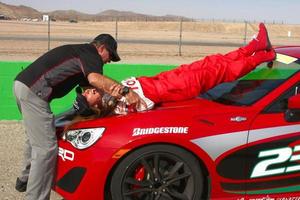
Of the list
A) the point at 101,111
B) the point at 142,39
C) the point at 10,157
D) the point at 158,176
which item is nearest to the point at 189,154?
the point at 158,176

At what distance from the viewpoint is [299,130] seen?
3.93 m

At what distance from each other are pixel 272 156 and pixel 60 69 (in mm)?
1805

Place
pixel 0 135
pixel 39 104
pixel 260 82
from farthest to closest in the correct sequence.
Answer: pixel 0 135 < pixel 260 82 < pixel 39 104

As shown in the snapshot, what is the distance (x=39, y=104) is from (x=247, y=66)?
185cm

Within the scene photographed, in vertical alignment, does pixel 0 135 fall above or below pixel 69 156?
below

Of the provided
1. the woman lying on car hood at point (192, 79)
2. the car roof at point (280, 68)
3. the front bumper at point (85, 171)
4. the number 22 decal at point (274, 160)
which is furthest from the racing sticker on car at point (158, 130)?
the car roof at point (280, 68)

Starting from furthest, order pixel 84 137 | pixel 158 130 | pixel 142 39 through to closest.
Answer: pixel 142 39, pixel 84 137, pixel 158 130

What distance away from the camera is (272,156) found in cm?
390

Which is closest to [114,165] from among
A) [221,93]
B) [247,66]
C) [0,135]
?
[221,93]

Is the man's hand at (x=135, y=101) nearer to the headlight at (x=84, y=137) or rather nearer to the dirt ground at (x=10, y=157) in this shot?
the headlight at (x=84, y=137)

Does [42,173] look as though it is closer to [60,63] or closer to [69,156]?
[69,156]

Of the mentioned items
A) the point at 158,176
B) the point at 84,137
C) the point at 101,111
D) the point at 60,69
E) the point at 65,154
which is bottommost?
the point at 158,176

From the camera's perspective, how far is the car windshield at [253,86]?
4.20 metres

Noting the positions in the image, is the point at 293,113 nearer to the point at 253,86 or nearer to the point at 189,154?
the point at 253,86
